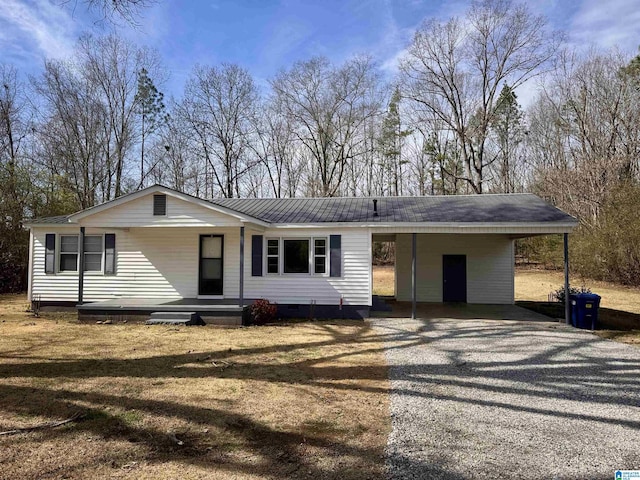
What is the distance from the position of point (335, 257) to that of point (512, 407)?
6.81 metres

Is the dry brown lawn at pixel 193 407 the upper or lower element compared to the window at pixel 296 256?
lower

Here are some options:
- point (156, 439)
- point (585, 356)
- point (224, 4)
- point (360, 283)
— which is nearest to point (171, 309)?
point (360, 283)

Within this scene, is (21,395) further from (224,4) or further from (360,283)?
(224,4)

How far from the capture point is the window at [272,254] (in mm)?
11302

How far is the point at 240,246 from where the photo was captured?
10305 millimetres

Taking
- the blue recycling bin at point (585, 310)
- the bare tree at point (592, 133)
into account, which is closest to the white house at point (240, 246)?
the blue recycling bin at point (585, 310)

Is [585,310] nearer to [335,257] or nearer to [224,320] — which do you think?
[335,257]

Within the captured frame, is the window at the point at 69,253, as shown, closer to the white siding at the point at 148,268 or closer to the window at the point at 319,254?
the white siding at the point at 148,268

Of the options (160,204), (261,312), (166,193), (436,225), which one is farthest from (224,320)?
(436,225)

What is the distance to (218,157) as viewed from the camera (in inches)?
1201

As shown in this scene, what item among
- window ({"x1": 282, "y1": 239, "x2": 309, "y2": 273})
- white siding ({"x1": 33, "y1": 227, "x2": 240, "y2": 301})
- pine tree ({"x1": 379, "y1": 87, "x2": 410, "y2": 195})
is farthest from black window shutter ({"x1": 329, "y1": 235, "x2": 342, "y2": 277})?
pine tree ({"x1": 379, "y1": 87, "x2": 410, "y2": 195})

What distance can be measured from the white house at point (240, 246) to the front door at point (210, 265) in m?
0.03

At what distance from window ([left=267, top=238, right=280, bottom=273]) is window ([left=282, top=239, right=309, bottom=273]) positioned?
8.5 inches

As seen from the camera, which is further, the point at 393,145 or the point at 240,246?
the point at 393,145
